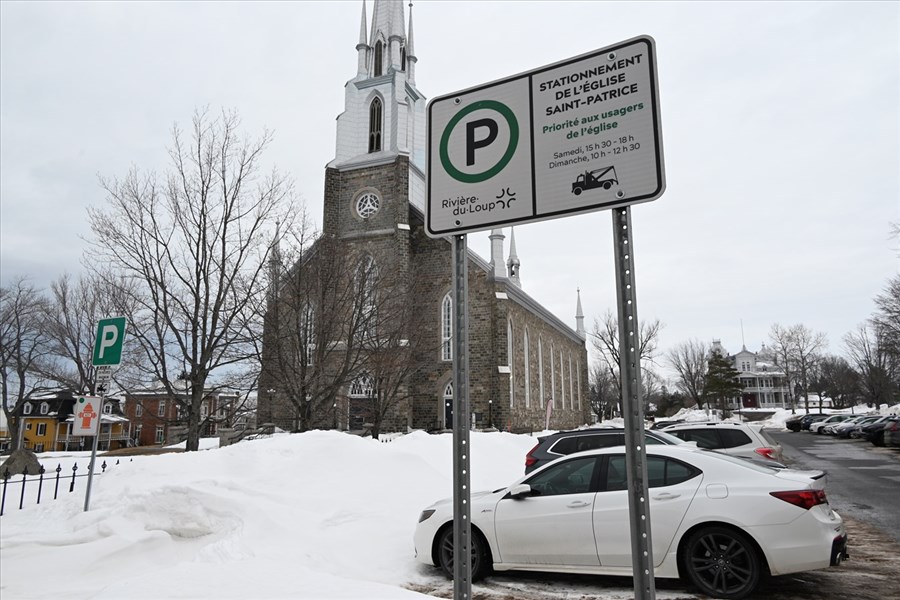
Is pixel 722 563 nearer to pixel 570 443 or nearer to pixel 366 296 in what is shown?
pixel 570 443

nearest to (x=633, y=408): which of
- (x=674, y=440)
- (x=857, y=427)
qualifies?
(x=674, y=440)

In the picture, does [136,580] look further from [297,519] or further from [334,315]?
[334,315]

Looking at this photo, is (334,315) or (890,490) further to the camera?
(334,315)

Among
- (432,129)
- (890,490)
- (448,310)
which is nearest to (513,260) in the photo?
(448,310)

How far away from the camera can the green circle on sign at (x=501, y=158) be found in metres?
2.47

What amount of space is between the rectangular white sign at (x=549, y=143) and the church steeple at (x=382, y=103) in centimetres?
3250

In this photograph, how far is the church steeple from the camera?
3544 cm

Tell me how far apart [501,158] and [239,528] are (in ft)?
22.4

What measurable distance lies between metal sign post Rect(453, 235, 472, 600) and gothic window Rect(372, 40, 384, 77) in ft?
127

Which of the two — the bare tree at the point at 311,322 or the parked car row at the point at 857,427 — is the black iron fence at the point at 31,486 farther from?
the parked car row at the point at 857,427

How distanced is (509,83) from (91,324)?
34185mm

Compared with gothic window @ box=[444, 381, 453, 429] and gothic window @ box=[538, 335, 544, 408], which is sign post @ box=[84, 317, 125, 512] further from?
gothic window @ box=[538, 335, 544, 408]

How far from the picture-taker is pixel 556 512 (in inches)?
249

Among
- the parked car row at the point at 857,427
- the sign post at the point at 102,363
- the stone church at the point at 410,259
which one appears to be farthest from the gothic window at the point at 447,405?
the sign post at the point at 102,363
